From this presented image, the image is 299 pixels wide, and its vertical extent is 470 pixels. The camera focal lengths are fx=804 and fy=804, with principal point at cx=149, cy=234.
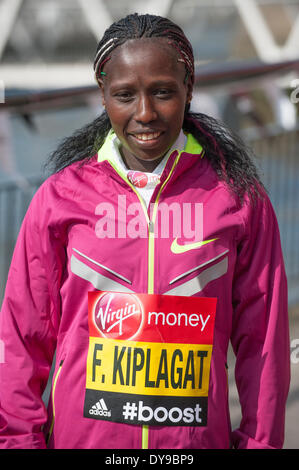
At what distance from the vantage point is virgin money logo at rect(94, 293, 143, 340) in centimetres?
209

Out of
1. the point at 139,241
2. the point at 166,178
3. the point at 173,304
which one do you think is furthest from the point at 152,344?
the point at 166,178

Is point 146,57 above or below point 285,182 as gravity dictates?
below

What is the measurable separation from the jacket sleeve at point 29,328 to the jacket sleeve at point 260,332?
19.9 inches

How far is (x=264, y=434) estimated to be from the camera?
210 centimetres

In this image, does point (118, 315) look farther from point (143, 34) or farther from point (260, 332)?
point (143, 34)

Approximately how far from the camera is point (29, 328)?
7.13ft

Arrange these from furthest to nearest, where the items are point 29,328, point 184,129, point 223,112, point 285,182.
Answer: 1. point 223,112
2. point 285,182
3. point 184,129
4. point 29,328

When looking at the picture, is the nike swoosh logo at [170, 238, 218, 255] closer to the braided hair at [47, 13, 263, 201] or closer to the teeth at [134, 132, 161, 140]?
the braided hair at [47, 13, 263, 201]

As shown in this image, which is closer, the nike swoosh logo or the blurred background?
the nike swoosh logo

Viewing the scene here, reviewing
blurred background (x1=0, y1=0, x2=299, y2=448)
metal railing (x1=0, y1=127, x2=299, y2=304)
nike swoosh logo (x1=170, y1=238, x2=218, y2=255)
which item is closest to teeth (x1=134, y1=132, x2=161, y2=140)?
nike swoosh logo (x1=170, y1=238, x2=218, y2=255)

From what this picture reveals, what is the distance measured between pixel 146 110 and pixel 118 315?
54 cm

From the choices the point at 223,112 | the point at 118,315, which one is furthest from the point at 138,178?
the point at 223,112

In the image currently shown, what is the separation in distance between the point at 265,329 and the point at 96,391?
0.48 metres

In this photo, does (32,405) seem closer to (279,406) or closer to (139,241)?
(139,241)
